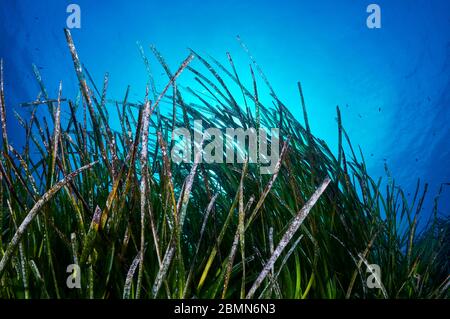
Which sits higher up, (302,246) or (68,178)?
(68,178)

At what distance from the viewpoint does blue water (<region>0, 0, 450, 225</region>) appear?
1856cm

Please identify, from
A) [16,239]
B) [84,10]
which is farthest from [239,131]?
[84,10]

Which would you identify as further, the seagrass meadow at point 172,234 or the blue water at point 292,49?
the blue water at point 292,49

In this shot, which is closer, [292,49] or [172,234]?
[172,234]

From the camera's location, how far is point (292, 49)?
20500mm

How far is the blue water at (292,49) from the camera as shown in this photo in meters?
18.6

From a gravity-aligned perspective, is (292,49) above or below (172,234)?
Answer: above

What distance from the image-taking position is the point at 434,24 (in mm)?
18797

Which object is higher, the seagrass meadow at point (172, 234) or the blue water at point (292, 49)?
the blue water at point (292, 49)

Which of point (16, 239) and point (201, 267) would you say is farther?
point (201, 267)

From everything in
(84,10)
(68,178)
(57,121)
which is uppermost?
(84,10)
